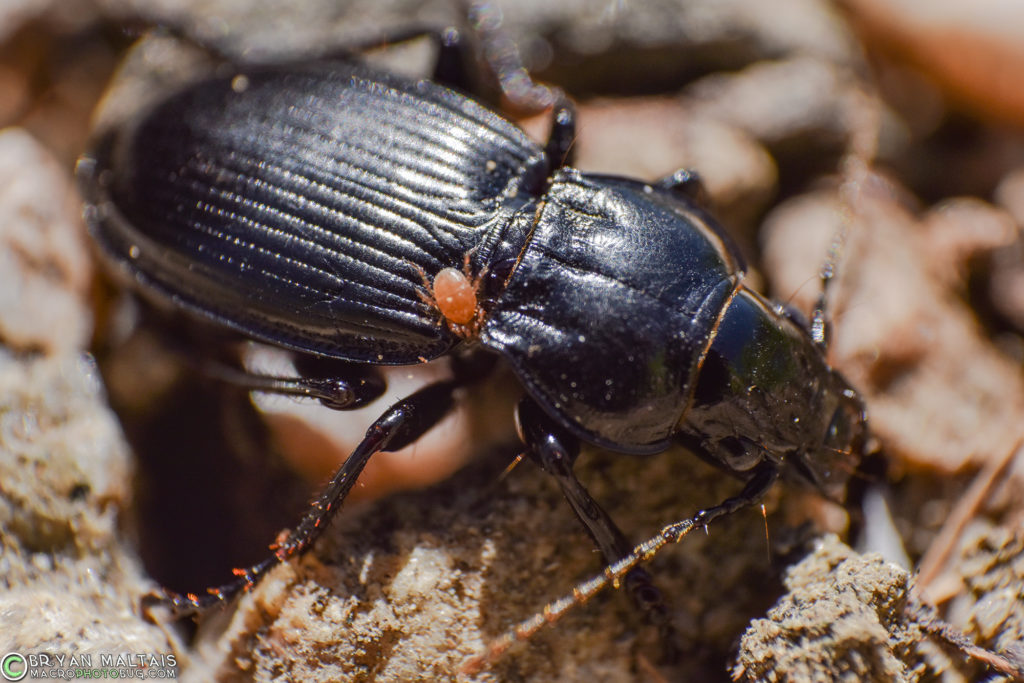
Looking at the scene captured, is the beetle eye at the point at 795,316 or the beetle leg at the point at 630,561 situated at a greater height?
the beetle eye at the point at 795,316

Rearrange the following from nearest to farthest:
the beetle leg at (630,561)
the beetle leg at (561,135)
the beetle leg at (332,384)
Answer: the beetle leg at (630,561)
the beetle leg at (332,384)
the beetle leg at (561,135)

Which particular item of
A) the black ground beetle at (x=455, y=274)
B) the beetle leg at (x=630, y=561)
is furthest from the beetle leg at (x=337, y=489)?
the beetle leg at (x=630, y=561)

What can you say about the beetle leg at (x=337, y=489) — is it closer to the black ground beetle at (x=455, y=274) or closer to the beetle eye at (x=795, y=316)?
the black ground beetle at (x=455, y=274)

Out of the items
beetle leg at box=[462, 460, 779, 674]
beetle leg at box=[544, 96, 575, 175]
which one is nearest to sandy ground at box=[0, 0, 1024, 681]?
beetle leg at box=[462, 460, 779, 674]

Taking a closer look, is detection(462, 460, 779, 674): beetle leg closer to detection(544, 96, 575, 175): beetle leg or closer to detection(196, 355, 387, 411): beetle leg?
detection(196, 355, 387, 411): beetle leg

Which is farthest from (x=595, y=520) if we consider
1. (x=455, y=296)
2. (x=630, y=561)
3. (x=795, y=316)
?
(x=795, y=316)

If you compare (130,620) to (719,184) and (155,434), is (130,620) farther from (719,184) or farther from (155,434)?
(719,184)

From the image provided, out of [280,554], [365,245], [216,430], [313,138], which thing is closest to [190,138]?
[313,138]
